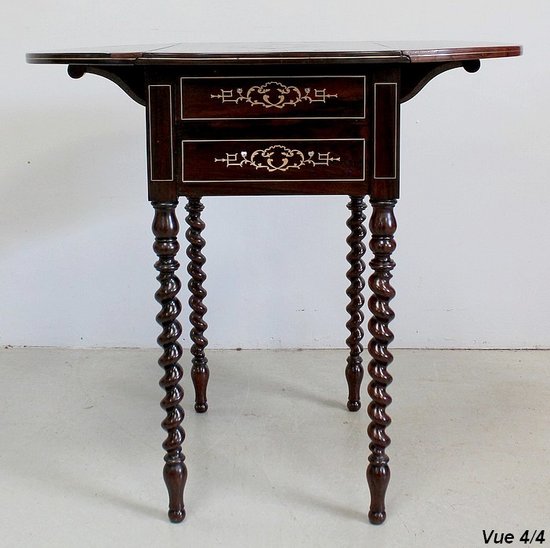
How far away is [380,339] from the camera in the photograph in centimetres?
200

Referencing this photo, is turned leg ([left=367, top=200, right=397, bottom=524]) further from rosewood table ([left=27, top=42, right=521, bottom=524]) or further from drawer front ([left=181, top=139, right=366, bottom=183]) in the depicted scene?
drawer front ([left=181, top=139, right=366, bottom=183])

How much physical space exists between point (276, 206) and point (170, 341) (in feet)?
4.05

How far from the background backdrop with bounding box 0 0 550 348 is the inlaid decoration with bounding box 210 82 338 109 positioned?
1.23 metres

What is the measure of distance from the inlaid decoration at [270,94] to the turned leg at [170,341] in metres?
0.25

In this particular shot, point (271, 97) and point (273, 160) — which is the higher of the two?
point (271, 97)

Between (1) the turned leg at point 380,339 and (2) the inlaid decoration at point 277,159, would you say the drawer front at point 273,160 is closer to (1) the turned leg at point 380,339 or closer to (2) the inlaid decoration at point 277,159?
(2) the inlaid decoration at point 277,159

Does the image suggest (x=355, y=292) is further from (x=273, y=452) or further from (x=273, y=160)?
(x=273, y=160)

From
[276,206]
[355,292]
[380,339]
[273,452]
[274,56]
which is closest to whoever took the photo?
[274,56]

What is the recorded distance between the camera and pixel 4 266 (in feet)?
10.8

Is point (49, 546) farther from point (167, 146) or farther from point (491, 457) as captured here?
point (491, 457)

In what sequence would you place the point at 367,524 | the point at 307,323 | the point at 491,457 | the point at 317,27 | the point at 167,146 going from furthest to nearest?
the point at 307,323 → the point at 317,27 → the point at 491,457 → the point at 367,524 → the point at 167,146

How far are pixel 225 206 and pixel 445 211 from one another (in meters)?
0.75

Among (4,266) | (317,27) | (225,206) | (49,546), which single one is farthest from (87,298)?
(49,546)

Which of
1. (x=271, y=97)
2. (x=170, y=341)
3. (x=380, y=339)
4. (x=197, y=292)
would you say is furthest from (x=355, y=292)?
(x=271, y=97)
